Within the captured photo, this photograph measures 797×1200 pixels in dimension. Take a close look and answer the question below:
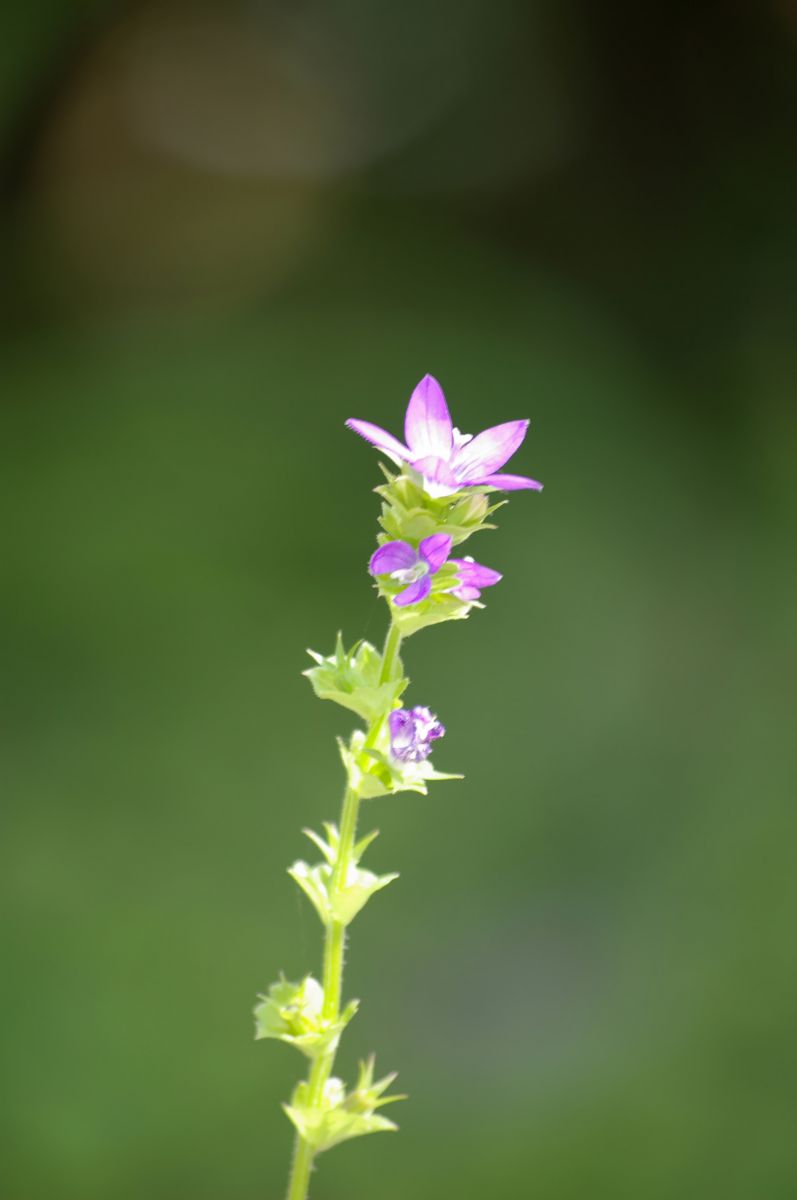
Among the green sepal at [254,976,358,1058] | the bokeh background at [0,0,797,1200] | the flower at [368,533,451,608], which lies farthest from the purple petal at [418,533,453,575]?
the bokeh background at [0,0,797,1200]

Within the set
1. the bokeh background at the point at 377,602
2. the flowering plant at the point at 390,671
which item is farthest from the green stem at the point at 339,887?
the bokeh background at the point at 377,602

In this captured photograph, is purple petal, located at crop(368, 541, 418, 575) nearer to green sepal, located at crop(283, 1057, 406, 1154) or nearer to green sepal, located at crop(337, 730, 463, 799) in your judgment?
green sepal, located at crop(337, 730, 463, 799)

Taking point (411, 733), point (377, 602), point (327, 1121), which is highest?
point (377, 602)

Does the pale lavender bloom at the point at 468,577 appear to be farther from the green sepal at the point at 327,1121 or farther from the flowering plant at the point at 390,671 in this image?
the green sepal at the point at 327,1121

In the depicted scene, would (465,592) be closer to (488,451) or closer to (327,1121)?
(488,451)

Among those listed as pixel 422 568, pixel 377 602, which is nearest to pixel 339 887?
pixel 422 568

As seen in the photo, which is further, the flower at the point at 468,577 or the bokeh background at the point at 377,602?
the bokeh background at the point at 377,602

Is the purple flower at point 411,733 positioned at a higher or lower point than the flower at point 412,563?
lower
